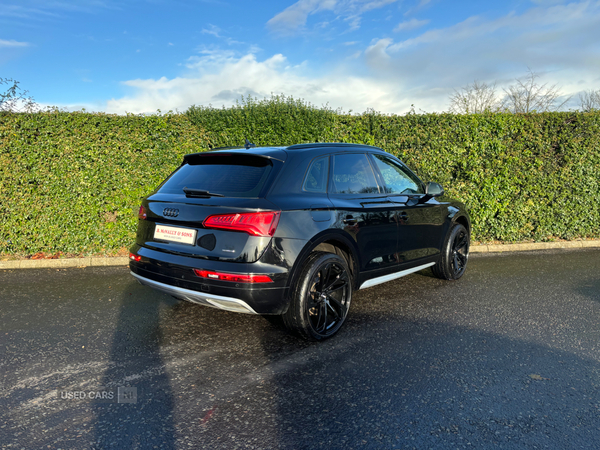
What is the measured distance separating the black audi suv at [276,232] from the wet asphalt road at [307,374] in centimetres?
46

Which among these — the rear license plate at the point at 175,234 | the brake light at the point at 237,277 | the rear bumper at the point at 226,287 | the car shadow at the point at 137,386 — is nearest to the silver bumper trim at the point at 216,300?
the rear bumper at the point at 226,287

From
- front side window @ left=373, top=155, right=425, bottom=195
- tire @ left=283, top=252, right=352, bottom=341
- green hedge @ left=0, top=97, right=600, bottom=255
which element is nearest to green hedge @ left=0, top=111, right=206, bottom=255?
green hedge @ left=0, top=97, right=600, bottom=255

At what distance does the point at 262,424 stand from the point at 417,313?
2620 millimetres

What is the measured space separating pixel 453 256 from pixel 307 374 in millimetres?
3603

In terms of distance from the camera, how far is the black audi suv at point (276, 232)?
11.8 feet

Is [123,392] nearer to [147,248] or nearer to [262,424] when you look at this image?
[262,424]

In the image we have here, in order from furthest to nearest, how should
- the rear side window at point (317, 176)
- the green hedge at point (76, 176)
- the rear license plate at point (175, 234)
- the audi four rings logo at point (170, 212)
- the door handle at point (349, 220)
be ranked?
1. the green hedge at point (76, 176)
2. the door handle at point (349, 220)
3. the rear side window at point (317, 176)
4. the audi four rings logo at point (170, 212)
5. the rear license plate at point (175, 234)

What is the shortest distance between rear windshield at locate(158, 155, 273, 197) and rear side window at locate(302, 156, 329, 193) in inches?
14.9

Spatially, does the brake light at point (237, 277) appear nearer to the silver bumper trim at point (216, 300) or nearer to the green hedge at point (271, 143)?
the silver bumper trim at point (216, 300)

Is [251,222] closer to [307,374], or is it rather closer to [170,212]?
[170,212]

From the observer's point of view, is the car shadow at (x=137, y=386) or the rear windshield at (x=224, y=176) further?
the rear windshield at (x=224, y=176)

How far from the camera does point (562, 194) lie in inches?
370

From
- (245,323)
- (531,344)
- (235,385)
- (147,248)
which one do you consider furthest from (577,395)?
(147,248)

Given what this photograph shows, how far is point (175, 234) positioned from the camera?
388 centimetres
